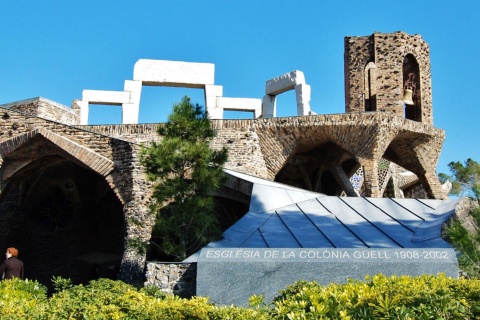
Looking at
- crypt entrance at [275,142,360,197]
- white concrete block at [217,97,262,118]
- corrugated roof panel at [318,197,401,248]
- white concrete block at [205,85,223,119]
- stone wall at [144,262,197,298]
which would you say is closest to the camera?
stone wall at [144,262,197,298]

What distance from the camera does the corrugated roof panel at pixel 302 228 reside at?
8.17 meters

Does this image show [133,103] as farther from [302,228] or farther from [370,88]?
[302,228]

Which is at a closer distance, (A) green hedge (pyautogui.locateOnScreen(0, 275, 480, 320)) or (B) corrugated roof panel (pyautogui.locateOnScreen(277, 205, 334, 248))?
(A) green hedge (pyautogui.locateOnScreen(0, 275, 480, 320))

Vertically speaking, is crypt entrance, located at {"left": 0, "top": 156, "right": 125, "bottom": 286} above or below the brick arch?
below

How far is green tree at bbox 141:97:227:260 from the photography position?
980 centimetres

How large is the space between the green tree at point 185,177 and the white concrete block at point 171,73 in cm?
851

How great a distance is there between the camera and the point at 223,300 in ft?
23.2

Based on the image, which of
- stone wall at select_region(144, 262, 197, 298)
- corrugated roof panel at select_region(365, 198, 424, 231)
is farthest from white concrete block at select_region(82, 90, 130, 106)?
stone wall at select_region(144, 262, 197, 298)

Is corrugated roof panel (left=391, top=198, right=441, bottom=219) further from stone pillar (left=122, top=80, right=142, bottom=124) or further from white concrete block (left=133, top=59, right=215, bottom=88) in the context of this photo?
stone pillar (left=122, top=80, right=142, bottom=124)

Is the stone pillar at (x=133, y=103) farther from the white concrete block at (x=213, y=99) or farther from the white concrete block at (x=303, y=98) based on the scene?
the white concrete block at (x=303, y=98)

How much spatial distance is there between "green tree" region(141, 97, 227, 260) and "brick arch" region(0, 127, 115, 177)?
5.21 feet

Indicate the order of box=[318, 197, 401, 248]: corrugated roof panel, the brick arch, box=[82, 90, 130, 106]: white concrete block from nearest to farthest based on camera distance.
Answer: box=[318, 197, 401, 248]: corrugated roof panel → the brick arch → box=[82, 90, 130, 106]: white concrete block

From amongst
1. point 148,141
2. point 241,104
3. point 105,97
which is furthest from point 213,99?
point 148,141

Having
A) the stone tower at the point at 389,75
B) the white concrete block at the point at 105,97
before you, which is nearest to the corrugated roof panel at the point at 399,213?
the stone tower at the point at 389,75
